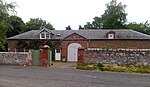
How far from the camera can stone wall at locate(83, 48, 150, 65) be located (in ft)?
87.5

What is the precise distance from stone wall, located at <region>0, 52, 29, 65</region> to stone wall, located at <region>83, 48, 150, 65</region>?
695cm

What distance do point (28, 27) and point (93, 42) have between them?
85.9ft

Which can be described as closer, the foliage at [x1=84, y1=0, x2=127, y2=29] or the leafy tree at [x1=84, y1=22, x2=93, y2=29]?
the foliage at [x1=84, y1=0, x2=127, y2=29]

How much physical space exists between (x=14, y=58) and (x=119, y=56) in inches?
468

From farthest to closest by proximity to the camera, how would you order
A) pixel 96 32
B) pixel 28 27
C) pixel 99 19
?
1. pixel 99 19
2. pixel 28 27
3. pixel 96 32

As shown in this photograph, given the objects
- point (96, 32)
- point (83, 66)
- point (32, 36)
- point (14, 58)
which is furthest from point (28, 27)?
point (83, 66)

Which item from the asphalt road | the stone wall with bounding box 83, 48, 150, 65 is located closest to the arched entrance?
the stone wall with bounding box 83, 48, 150, 65

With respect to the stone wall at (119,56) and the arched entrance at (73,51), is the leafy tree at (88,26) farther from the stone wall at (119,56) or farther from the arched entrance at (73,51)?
the stone wall at (119,56)

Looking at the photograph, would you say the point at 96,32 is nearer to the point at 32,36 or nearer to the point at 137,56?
the point at 32,36

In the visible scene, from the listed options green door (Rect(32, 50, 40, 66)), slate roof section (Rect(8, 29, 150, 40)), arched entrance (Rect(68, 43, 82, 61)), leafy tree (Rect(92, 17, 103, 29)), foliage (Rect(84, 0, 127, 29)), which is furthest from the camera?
leafy tree (Rect(92, 17, 103, 29))

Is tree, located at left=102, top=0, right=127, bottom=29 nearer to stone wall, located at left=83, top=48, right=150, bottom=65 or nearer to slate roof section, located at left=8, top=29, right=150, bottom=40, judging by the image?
slate roof section, located at left=8, top=29, right=150, bottom=40

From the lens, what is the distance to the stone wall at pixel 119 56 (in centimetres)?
2667

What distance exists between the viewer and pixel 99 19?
276 ft

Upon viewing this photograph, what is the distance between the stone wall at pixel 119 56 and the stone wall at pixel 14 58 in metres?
6.95
